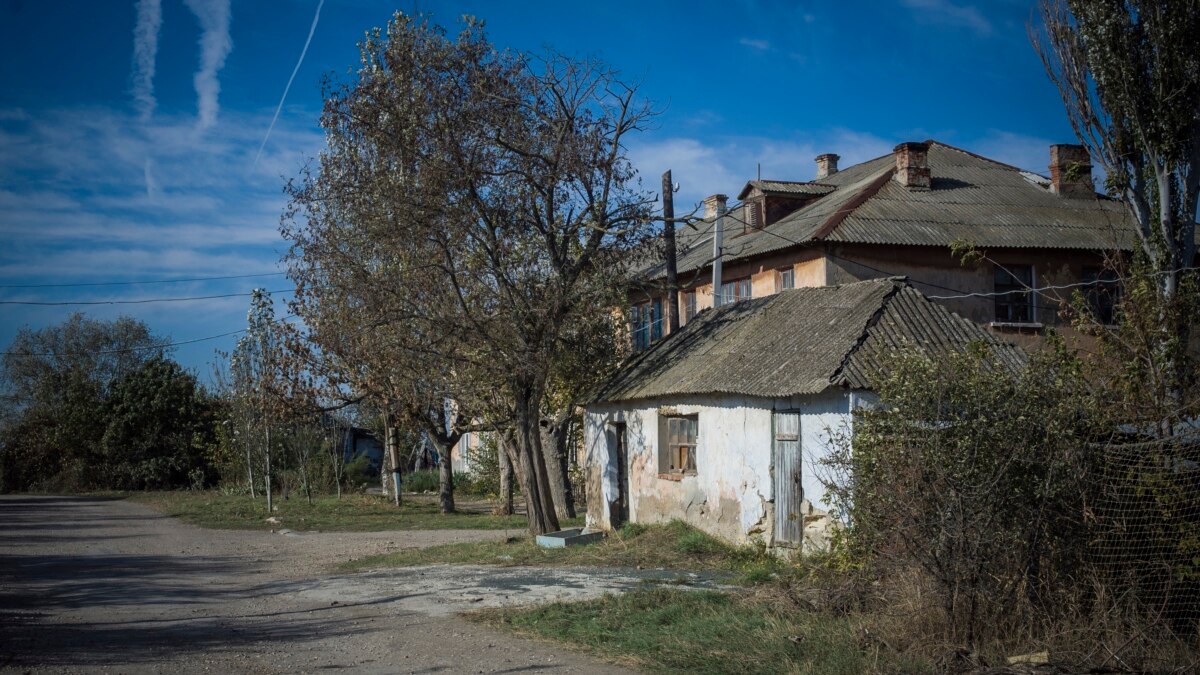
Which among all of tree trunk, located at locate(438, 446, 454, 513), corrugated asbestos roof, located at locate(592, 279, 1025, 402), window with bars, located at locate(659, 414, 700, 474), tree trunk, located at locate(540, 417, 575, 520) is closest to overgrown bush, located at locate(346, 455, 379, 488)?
tree trunk, located at locate(438, 446, 454, 513)

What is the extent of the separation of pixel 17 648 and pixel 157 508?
994 inches

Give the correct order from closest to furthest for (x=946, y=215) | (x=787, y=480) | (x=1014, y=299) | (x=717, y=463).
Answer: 1. (x=787, y=480)
2. (x=717, y=463)
3. (x=1014, y=299)
4. (x=946, y=215)

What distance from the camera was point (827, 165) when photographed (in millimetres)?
33562

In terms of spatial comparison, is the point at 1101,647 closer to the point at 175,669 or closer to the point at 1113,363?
the point at 1113,363

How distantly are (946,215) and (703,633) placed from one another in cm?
1822

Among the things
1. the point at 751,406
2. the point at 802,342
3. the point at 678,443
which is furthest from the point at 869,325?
the point at 678,443

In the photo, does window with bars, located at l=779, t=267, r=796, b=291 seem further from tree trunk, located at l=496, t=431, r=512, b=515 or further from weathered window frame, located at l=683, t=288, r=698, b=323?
tree trunk, located at l=496, t=431, r=512, b=515

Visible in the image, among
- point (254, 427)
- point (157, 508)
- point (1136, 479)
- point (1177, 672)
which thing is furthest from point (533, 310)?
point (157, 508)

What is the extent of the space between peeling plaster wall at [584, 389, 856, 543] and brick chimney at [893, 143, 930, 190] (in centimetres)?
1122

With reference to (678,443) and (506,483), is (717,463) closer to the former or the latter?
(678,443)

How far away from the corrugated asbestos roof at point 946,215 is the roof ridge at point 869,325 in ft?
19.8

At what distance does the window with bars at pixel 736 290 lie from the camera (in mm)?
27203

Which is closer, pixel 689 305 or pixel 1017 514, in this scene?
pixel 1017 514

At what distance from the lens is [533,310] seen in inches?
720
